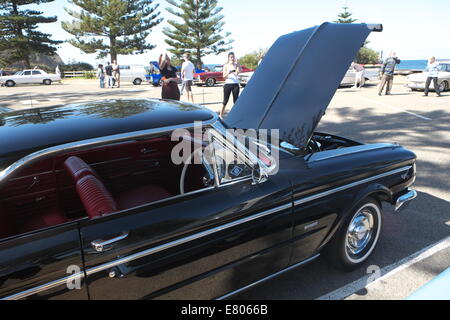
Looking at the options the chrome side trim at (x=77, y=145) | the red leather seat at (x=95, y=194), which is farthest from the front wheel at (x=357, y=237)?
the chrome side trim at (x=77, y=145)

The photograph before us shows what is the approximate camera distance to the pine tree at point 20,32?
35688 millimetres

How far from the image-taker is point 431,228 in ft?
11.2

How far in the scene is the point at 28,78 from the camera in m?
28.0

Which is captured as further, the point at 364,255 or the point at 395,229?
the point at 395,229

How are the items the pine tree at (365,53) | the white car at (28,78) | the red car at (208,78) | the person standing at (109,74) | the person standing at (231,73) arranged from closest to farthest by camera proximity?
the person standing at (231,73) < the person standing at (109,74) < the red car at (208,78) < the white car at (28,78) < the pine tree at (365,53)

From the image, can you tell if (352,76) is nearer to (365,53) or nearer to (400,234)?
(400,234)

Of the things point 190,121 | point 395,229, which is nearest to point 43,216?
point 190,121

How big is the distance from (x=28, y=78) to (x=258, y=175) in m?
31.7

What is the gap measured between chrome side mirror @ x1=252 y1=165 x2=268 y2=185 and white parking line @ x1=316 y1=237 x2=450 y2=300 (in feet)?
3.50

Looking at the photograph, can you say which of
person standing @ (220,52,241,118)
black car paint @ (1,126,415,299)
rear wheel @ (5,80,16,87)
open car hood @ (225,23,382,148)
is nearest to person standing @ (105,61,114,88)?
rear wheel @ (5,80,16,87)

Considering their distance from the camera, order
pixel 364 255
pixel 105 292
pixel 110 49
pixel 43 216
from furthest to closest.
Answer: pixel 110 49 → pixel 364 255 → pixel 43 216 → pixel 105 292

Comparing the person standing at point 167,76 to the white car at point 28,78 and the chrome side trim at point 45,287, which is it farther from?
the white car at point 28,78

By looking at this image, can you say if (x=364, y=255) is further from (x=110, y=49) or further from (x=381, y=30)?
(x=110, y=49)
